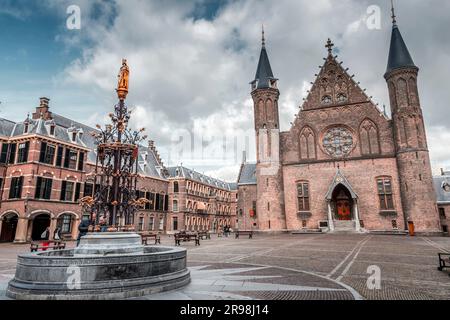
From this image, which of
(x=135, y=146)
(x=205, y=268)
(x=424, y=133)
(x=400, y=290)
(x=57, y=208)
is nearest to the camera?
(x=400, y=290)

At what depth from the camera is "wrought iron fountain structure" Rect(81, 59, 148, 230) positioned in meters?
8.95

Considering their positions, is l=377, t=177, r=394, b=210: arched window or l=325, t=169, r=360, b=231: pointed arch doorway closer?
l=377, t=177, r=394, b=210: arched window

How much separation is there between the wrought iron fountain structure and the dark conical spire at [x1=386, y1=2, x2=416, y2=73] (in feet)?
112

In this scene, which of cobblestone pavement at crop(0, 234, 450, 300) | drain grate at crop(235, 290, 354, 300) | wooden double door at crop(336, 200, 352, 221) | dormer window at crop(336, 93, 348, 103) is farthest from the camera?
dormer window at crop(336, 93, 348, 103)

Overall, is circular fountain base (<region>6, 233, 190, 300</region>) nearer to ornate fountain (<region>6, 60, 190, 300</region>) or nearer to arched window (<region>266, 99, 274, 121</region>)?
ornate fountain (<region>6, 60, 190, 300</region>)

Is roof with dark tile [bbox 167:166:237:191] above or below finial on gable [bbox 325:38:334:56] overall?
below

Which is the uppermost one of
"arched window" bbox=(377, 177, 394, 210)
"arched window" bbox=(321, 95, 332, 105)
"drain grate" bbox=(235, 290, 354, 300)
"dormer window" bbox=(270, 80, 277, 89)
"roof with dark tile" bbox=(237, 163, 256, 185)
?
"dormer window" bbox=(270, 80, 277, 89)

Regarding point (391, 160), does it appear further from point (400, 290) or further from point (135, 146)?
point (135, 146)

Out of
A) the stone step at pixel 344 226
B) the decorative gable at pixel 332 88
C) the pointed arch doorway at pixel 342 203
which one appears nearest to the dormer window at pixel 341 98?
the decorative gable at pixel 332 88

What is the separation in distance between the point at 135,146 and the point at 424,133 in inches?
1336

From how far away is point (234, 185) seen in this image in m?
82.8

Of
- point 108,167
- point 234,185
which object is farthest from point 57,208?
point 234,185

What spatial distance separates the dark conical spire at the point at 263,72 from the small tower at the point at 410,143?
47.6ft

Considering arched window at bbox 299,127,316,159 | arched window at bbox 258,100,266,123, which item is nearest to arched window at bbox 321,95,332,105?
arched window at bbox 299,127,316,159
